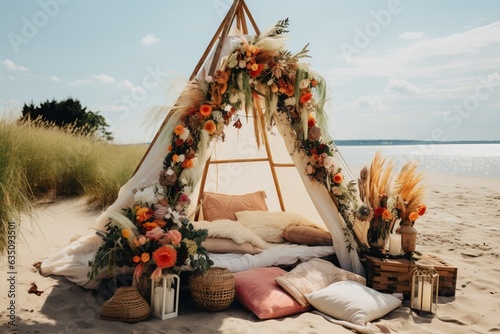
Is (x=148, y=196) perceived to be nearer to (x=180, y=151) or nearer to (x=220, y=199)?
(x=180, y=151)

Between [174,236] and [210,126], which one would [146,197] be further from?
[210,126]

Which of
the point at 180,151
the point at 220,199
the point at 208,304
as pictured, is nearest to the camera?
the point at 208,304

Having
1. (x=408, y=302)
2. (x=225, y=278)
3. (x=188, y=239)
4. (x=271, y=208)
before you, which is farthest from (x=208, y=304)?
(x=271, y=208)

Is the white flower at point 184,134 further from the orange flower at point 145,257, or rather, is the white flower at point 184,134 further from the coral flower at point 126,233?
the orange flower at point 145,257

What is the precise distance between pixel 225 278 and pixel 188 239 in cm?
43

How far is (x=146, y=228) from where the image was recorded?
11.4ft

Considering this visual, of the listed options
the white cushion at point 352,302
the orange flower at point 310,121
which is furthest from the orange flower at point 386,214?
the orange flower at point 310,121

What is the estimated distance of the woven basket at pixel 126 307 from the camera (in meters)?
3.16

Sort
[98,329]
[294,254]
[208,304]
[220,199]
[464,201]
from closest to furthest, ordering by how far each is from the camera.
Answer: [98,329] → [208,304] → [294,254] → [220,199] → [464,201]

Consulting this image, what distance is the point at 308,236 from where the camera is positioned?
4727 millimetres

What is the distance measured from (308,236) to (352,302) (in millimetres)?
1353

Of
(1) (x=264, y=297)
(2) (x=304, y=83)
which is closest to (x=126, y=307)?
(1) (x=264, y=297)

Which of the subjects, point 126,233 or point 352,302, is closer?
point 126,233

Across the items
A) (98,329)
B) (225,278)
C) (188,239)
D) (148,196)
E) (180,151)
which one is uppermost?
(180,151)
